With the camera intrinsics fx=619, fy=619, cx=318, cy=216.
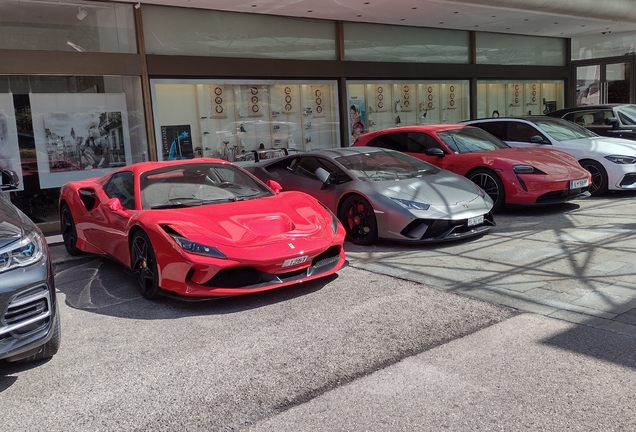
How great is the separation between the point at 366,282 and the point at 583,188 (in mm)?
4754

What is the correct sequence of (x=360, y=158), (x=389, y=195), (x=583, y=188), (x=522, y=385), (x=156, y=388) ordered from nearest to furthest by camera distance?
(x=522, y=385)
(x=156, y=388)
(x=389, y=195)
(x=360, y=158)
(x=583, y=188)

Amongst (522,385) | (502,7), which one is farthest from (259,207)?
(502,7)

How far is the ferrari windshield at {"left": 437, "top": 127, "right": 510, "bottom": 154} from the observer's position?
9.64m

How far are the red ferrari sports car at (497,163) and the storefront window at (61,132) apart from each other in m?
4.59

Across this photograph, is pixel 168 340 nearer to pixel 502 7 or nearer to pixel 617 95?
pixel 502 7

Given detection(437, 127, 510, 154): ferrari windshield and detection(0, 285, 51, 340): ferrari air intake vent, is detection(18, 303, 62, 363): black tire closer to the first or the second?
detection(0, 285, 51, 340): ferrari air intake vent

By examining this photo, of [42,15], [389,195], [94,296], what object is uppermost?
[42,15]

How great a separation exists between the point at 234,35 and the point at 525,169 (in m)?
6.49

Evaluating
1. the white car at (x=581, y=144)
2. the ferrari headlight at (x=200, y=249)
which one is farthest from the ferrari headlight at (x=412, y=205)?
the white car at (x=581, y=144)

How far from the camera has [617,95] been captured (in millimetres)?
19672

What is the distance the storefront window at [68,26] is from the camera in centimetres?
981

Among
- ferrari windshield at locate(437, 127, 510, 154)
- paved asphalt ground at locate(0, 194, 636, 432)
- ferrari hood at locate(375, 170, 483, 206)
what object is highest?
ferrari windshield at locate(437, 127, 510, 154)

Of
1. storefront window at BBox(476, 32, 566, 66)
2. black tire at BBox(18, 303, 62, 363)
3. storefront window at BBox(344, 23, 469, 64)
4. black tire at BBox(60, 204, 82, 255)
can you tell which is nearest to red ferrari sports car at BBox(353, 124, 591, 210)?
storefront window at BBox(344, 23, 469, 64)

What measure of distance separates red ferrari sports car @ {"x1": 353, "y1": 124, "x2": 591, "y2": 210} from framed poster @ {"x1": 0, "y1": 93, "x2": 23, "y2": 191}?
595 centimetres
